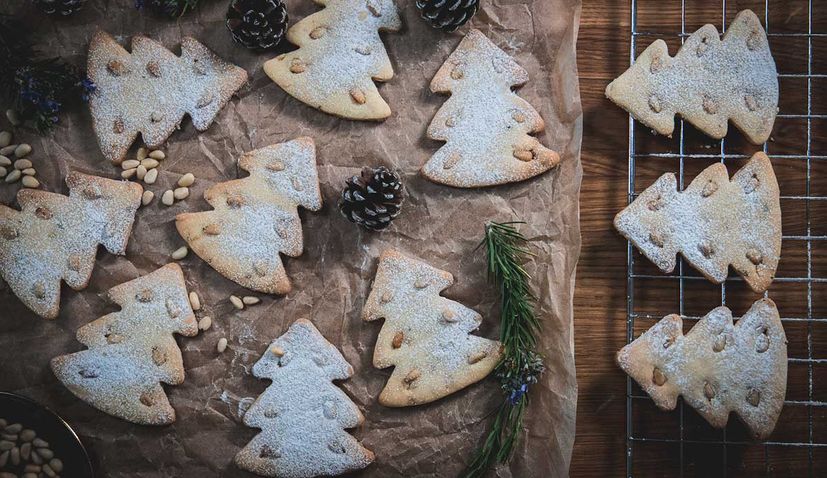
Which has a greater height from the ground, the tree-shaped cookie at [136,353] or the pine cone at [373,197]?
the pine cone at [373,197]

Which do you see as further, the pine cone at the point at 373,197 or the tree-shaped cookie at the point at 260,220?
the tree-shaped cookie at the point at 260,220

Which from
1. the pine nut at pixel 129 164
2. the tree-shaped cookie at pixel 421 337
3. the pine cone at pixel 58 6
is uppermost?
the pine cone at pixel 58 6

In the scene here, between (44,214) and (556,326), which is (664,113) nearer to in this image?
(556,326)

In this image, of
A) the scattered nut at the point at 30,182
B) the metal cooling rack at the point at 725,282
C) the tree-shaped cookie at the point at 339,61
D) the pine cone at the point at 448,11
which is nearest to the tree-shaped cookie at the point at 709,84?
the metal cooling rack at the point at 725,282

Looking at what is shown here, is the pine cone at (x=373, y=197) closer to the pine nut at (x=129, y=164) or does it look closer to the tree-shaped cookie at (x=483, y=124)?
the tree-shaped cookie at (x=483, y=124)

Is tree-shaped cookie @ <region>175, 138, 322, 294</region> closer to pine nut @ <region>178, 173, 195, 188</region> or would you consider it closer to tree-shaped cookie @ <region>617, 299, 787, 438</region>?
pine nut @ <region>178, 173, 195, 188</region>

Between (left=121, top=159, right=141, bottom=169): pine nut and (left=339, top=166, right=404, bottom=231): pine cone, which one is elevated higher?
(left=121, top=159, right=141, bottom=169): pine nut

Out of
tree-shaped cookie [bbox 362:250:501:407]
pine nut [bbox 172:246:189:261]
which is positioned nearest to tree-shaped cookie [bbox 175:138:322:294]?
pine nut [bbox 172:246:189:261]
